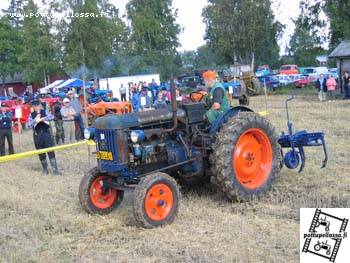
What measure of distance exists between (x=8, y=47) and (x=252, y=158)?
50561 mm

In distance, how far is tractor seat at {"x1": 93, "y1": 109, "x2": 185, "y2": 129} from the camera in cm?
600

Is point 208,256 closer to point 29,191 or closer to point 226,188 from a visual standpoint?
point 226,188

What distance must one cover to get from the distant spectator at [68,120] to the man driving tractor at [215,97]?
822 cm

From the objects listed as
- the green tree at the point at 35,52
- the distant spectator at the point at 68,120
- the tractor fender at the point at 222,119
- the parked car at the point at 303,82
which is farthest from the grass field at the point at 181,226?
the green tree at the point at 35,52

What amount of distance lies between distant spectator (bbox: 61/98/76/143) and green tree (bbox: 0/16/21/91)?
1580 inches

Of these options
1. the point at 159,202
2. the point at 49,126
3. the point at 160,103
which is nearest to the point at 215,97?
the point at 159,202

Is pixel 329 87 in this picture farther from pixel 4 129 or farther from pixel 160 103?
pixel 4 129

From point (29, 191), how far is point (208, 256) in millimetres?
4369

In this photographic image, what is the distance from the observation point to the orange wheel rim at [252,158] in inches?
255

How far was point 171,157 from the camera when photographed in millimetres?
6301

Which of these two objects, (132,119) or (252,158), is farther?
(252,158)

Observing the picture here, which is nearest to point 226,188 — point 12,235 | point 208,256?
point 208,256

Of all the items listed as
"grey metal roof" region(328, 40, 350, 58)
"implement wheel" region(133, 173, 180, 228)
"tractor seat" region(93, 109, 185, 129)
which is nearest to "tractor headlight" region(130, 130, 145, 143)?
"tractor seat" region(93, 109, 185, 129)

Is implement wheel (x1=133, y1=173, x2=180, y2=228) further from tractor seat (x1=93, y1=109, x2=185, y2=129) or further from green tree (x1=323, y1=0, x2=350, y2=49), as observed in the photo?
green tree (x1=323, y1=0, x2=350, y2=49)
